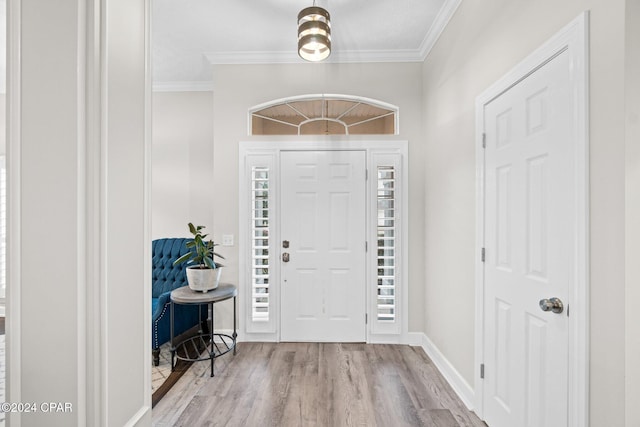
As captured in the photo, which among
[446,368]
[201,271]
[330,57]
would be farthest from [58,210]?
[330,57]

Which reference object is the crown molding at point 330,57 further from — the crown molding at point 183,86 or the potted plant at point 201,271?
the potted plant at point 201,271

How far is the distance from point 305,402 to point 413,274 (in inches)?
63.3

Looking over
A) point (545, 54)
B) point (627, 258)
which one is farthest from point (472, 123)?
point (627, 258)

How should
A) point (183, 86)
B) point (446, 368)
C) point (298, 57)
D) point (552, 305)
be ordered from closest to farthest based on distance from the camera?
point (552, 305), point (446, 368), point (298, 57), point (183, 86)

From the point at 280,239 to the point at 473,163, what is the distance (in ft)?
6.23

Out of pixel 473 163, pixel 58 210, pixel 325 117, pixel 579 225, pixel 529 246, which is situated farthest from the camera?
pixel 325 117

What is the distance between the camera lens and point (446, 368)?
261cm

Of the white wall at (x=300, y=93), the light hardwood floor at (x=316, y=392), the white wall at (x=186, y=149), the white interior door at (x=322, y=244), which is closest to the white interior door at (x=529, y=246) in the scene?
the light hardwood floor at (x=316, y=392)

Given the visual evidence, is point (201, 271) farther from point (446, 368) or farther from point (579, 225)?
point (579, 225)

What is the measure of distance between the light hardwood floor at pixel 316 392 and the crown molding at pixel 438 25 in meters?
2.79

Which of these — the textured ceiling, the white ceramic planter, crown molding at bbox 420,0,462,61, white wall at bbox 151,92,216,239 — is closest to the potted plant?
Result: the white ceramic planter

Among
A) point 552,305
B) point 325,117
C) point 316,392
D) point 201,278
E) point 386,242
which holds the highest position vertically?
point 325,117

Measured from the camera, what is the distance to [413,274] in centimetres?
330

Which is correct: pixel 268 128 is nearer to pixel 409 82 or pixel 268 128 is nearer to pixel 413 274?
pixel 409 82
